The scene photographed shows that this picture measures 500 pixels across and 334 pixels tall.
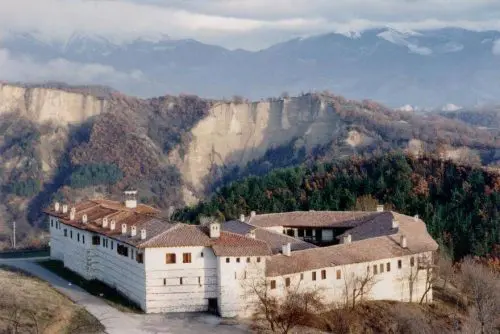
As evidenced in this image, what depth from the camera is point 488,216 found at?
3521 inches

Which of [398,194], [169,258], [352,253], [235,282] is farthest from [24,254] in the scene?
[398,194]

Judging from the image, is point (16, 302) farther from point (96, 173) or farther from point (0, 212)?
point (96, 173)

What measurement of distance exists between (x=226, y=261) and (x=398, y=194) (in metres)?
45.0

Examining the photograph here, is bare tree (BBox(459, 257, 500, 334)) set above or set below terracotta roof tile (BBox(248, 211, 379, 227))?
below

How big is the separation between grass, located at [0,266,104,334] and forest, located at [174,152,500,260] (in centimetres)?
3890

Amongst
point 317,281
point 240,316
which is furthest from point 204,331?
point 317,281

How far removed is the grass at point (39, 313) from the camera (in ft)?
175

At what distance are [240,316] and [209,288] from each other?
2.63 m

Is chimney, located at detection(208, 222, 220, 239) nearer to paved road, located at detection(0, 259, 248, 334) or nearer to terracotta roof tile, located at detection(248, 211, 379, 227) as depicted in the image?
paved road, located at detection(0, 259, 248, 334)

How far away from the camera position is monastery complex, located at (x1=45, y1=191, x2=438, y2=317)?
56.8 m

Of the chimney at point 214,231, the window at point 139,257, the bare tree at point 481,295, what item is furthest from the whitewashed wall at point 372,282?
the window at point 139,257

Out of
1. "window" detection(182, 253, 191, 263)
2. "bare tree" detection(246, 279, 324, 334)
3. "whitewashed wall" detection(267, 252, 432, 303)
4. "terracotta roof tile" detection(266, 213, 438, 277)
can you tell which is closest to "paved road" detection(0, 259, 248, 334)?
"bare tree" detection(246, 279, 324, 334)

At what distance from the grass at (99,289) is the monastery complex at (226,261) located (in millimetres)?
500

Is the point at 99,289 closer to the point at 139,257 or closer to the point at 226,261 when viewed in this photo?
the point at 139,257
